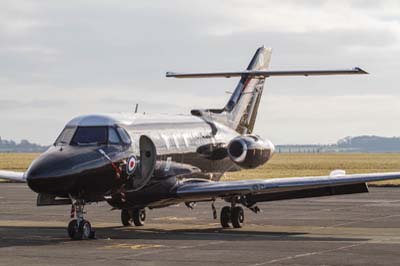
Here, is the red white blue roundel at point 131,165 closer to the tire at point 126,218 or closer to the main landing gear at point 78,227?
the main landing gear at point 78,227

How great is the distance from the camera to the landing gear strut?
2726 cm

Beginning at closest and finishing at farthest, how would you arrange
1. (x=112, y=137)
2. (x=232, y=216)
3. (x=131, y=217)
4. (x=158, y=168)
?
1. (x=112, y=137)
2. (x=158, y=168)
3. (x=232, y=216)
4. (x=131, y=217)

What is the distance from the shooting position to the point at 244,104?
3275 centimetres

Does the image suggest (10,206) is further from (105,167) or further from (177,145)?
(105,167)

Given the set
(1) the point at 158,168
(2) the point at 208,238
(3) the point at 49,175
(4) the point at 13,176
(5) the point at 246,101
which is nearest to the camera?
(3) the point at 49,175

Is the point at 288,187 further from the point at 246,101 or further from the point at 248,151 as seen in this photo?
the point at 246,101

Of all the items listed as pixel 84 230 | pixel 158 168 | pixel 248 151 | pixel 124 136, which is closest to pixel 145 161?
pixel 158 168

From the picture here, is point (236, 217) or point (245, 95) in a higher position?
point (245, 95)

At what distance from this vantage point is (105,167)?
23406 mm

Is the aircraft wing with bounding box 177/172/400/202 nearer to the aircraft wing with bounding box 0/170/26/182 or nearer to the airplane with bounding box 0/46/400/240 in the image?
the airplane with bounding box 0/46/400/240

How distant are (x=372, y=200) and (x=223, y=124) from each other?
12.2 meters

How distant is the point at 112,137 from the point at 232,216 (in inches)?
191

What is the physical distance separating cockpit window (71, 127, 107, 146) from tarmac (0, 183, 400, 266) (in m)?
2.41

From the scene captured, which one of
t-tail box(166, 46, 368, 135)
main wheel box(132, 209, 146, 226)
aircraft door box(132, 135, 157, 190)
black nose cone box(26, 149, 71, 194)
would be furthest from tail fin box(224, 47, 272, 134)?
black nose cone box(26, 149, 71, 194)
